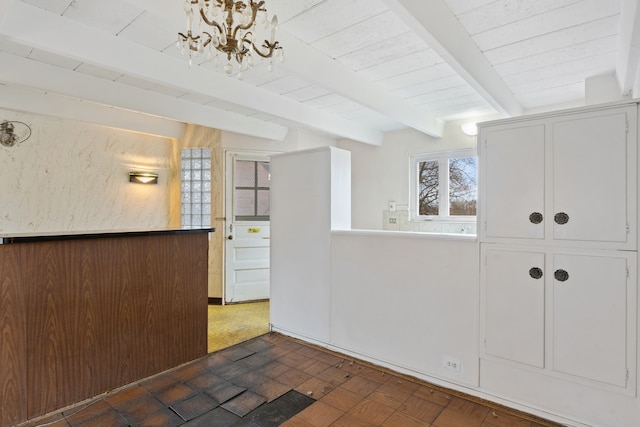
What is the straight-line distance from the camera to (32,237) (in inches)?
78.5

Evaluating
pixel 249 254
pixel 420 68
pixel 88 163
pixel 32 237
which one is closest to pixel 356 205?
pixel 249 254

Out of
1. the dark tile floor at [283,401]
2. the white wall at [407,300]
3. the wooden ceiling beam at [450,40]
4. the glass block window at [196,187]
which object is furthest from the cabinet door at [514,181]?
the glass block window at [196,187]

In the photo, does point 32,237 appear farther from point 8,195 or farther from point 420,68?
point 420,68

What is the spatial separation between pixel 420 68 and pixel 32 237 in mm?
3004

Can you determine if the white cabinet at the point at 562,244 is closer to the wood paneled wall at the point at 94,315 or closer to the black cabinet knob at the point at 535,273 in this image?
the black cabinet knob at the point at 535,273

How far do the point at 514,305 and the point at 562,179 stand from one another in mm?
825

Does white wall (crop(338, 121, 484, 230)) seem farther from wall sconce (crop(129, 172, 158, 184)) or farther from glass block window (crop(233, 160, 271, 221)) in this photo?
wall sconce (crop(129, 172, 158, 184))

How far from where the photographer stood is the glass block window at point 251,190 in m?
4.86

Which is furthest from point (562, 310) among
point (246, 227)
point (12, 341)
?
point (246, 227)

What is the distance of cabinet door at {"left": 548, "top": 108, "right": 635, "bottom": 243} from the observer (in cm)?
188

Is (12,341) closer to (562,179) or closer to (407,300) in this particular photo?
(407,300)

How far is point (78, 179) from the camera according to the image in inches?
157

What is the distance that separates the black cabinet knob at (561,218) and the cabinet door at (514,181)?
0.07 m

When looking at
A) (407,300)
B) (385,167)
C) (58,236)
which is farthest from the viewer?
(385,167)
